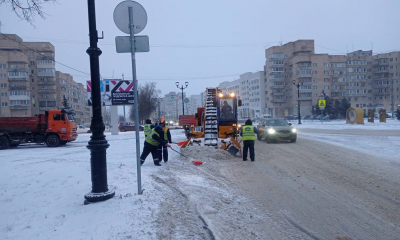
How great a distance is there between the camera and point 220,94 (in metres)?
18.5

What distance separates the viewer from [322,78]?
87.8 meters

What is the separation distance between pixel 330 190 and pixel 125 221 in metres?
5.23

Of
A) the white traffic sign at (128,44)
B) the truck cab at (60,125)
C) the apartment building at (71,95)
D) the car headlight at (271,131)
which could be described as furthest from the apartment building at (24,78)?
the white traffic sign at (128,44)

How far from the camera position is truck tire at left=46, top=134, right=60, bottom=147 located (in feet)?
70.9

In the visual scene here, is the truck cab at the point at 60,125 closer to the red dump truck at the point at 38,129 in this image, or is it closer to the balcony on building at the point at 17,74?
the red dump truck at the point at 38,129

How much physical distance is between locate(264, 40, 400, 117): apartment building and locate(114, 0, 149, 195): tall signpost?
3297 inches

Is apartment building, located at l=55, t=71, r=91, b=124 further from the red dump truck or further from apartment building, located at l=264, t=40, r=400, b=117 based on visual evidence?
apartment building, located at l=264, t=40, r=400, b=117

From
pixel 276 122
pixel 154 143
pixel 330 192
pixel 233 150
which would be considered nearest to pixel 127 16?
pixel 154 143

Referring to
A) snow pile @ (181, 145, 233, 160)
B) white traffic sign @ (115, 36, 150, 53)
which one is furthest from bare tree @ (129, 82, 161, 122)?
white traffic sign @ (115, 36, 150, 53)

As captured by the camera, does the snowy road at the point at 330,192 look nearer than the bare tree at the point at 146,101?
Yes

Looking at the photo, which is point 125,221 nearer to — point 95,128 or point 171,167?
point 95,128

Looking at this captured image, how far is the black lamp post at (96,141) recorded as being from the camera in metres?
5.87

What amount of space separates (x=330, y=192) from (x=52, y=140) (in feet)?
64.1

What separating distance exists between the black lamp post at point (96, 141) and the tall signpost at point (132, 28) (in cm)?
48
